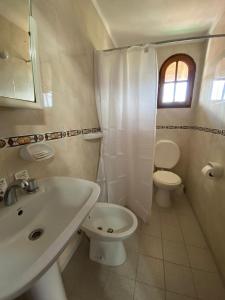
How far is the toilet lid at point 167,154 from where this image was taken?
2.19 metres

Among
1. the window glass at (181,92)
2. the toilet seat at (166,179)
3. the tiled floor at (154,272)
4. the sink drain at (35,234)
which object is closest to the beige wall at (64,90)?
the sink drain at (35,234)

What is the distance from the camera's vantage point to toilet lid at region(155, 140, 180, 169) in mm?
2188

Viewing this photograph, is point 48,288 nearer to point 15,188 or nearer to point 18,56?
point 15,188

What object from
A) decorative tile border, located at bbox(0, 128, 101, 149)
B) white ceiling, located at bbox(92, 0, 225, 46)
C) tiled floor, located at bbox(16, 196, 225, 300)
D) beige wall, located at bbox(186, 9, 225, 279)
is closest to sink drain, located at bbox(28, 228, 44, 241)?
decorative tile border, located at bbox(0, 128, 101, 149)

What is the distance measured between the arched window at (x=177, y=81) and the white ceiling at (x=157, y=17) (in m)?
0.34

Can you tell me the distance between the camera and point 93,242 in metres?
1.31

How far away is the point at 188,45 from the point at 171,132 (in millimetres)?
1231

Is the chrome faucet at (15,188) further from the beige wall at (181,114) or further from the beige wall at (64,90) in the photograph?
the beige wall at (181,114)

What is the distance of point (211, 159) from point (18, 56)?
171 cm

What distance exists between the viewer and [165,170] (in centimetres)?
237

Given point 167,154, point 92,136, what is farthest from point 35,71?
point 167,154

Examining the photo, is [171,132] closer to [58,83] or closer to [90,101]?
[90,101]

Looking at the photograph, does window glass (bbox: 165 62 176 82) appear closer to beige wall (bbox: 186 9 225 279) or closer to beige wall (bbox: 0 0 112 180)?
beige wall (bbox: 186 9 225 279)

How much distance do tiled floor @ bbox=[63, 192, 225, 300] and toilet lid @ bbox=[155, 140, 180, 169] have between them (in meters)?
0.91
